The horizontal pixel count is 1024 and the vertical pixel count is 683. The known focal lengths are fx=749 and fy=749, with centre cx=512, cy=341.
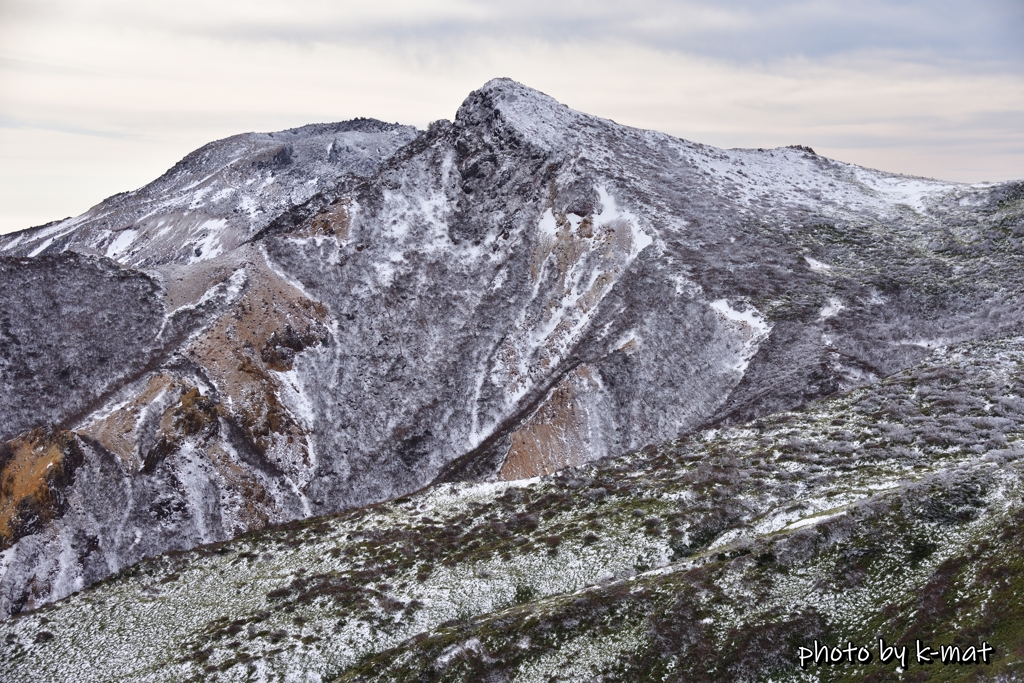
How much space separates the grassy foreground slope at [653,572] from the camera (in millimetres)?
21562

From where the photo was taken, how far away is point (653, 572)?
88.6ft

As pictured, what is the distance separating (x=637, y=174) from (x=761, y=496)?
150ft

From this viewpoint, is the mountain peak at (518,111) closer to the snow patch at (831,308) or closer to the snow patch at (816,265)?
the snow patch at (816,265)

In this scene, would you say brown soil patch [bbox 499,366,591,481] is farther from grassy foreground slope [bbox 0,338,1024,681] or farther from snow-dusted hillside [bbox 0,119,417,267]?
snow-dusted hillside [bbox 0,119,417,267]

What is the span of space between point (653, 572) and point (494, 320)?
124 feet

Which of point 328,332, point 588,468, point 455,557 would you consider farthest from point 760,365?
point 328,332

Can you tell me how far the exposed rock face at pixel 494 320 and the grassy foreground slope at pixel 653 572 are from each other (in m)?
10.6

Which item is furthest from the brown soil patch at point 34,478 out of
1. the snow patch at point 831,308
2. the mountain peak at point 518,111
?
the snow patch at point 831,308

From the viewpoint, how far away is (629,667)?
888 inches

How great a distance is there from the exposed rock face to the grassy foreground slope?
10.6 metres

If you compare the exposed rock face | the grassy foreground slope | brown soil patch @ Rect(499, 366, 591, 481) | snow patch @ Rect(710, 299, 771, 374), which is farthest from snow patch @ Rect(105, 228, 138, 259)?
snow patch @ Rect(710, 299, 771, 374)

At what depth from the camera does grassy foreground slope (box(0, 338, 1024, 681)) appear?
21.6 m

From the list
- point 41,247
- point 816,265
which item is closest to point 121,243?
point 41,247

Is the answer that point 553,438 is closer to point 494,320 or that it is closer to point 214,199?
point 494,320
